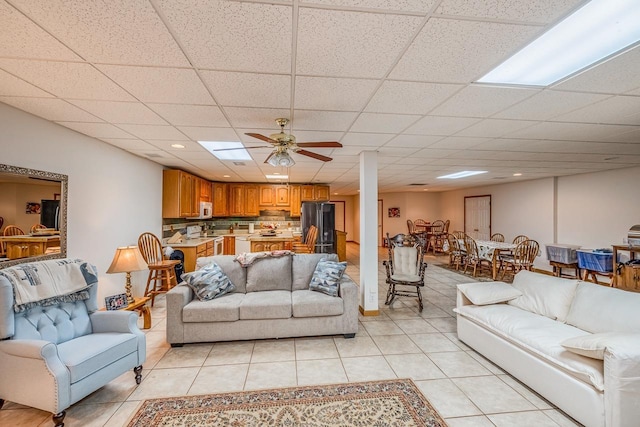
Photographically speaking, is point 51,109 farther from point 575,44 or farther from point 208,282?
point 575,44

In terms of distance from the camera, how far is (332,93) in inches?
82.5

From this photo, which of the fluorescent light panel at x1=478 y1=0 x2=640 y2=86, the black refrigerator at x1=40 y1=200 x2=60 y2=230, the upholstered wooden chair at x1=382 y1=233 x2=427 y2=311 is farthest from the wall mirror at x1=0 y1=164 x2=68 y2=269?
the upholstered wooden chair at x1=382 y1=233 x2=427 y2=311

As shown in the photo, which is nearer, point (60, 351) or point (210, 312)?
point (60, 351)

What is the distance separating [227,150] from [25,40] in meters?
2.25

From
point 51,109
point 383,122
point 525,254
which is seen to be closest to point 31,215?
point 51,109

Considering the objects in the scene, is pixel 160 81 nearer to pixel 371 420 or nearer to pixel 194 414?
pixel 194 414

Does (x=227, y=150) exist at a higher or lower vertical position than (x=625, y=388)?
higher

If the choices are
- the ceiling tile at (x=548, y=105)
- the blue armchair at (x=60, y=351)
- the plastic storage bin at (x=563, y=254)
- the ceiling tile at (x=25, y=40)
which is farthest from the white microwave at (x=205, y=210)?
the plastic storage bin at (x=563, y=254)

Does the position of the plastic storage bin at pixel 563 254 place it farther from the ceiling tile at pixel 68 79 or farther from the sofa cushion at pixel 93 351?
the ceiling tile at pixel 68 79

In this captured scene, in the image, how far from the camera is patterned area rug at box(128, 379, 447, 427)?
1896 millimetres

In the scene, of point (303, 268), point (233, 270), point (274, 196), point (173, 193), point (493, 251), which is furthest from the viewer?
point (274, 196)

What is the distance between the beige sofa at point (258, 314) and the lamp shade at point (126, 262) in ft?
1.55

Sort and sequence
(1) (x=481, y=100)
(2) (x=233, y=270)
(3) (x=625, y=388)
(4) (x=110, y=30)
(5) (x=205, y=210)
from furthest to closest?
(5) (x=205, y=210), (2) (x=233, y=270), (1) (x=481, y=100), (3) (x=625, y=388), (4) (x=110, y=30)

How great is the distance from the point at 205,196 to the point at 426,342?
18.6 ft
